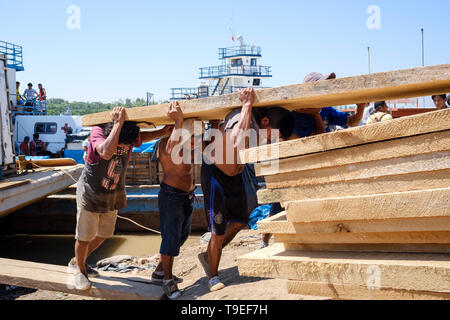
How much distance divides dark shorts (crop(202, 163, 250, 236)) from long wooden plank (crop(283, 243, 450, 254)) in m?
1.54

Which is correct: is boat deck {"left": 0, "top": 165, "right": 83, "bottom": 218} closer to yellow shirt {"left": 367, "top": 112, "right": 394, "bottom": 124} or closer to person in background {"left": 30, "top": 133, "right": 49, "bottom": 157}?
yellow shirt {"left": 367, "top": 112, "right": 394, "bottom": 124}

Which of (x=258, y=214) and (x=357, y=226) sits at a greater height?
(x=357, y=226)

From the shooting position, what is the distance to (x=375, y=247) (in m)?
2.44

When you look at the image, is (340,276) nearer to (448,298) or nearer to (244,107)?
(448,298)

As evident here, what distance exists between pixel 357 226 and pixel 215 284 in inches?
85.2

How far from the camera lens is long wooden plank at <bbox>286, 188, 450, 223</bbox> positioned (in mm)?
2080

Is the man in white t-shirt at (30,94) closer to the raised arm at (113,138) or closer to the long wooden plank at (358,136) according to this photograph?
the raised arm at (113,138)

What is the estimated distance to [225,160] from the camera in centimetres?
406

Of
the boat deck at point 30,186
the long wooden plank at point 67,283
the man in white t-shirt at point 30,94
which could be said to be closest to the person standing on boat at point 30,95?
the man in white t-shirt at point 30,94

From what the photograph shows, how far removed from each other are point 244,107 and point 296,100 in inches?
13.9

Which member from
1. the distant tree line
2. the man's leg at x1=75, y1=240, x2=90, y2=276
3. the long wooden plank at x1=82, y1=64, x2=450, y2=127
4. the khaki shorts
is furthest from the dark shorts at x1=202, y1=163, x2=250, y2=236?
the distant tree line

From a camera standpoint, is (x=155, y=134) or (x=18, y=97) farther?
(x=18, y=97)

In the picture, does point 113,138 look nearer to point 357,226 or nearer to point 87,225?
point 87,225

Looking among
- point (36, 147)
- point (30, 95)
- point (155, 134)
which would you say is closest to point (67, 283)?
point (155, 134)
